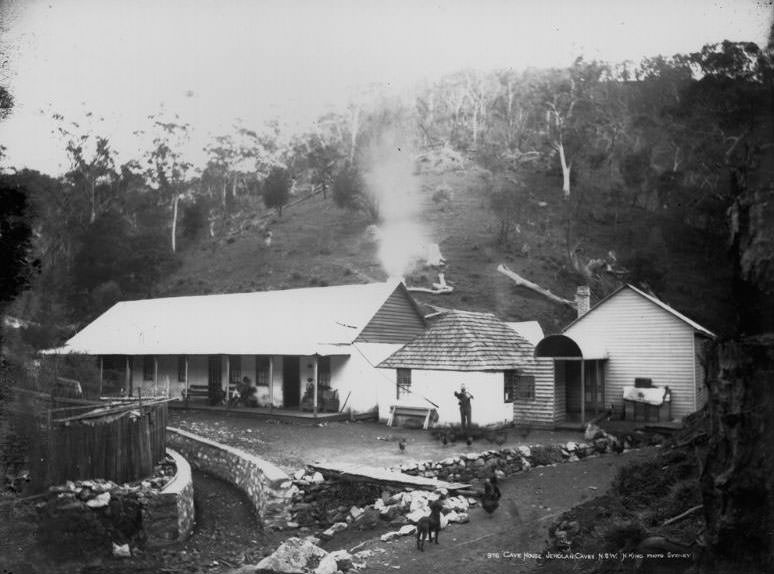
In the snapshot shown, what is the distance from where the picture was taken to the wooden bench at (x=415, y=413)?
21.2 meters

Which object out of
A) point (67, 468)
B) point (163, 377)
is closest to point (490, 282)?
point (163, 377)

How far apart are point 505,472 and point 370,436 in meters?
6.17

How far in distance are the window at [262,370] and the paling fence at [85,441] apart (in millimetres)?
12776

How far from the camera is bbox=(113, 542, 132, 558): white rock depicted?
10.0 m

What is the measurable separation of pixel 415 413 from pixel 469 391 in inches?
87.2

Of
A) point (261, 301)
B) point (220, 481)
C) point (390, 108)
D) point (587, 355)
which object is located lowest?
point (220, 481)

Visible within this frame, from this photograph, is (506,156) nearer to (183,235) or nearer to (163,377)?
(183,235)

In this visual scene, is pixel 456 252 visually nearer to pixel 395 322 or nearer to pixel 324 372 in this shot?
pixel 395 322

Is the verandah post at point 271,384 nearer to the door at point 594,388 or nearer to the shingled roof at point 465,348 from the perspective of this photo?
the shingled roof at point 465,348

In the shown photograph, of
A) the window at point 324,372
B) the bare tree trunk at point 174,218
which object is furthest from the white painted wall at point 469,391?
the bare tree trunk at point 174,218

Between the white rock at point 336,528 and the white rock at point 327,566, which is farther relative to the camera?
the white rock at point 336,528

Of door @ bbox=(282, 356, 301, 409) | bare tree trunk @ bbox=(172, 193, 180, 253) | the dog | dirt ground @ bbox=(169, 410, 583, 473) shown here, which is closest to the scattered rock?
the dog

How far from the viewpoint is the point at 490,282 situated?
40.4m

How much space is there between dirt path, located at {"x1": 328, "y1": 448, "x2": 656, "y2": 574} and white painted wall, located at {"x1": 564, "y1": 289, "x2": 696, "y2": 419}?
9.04m
